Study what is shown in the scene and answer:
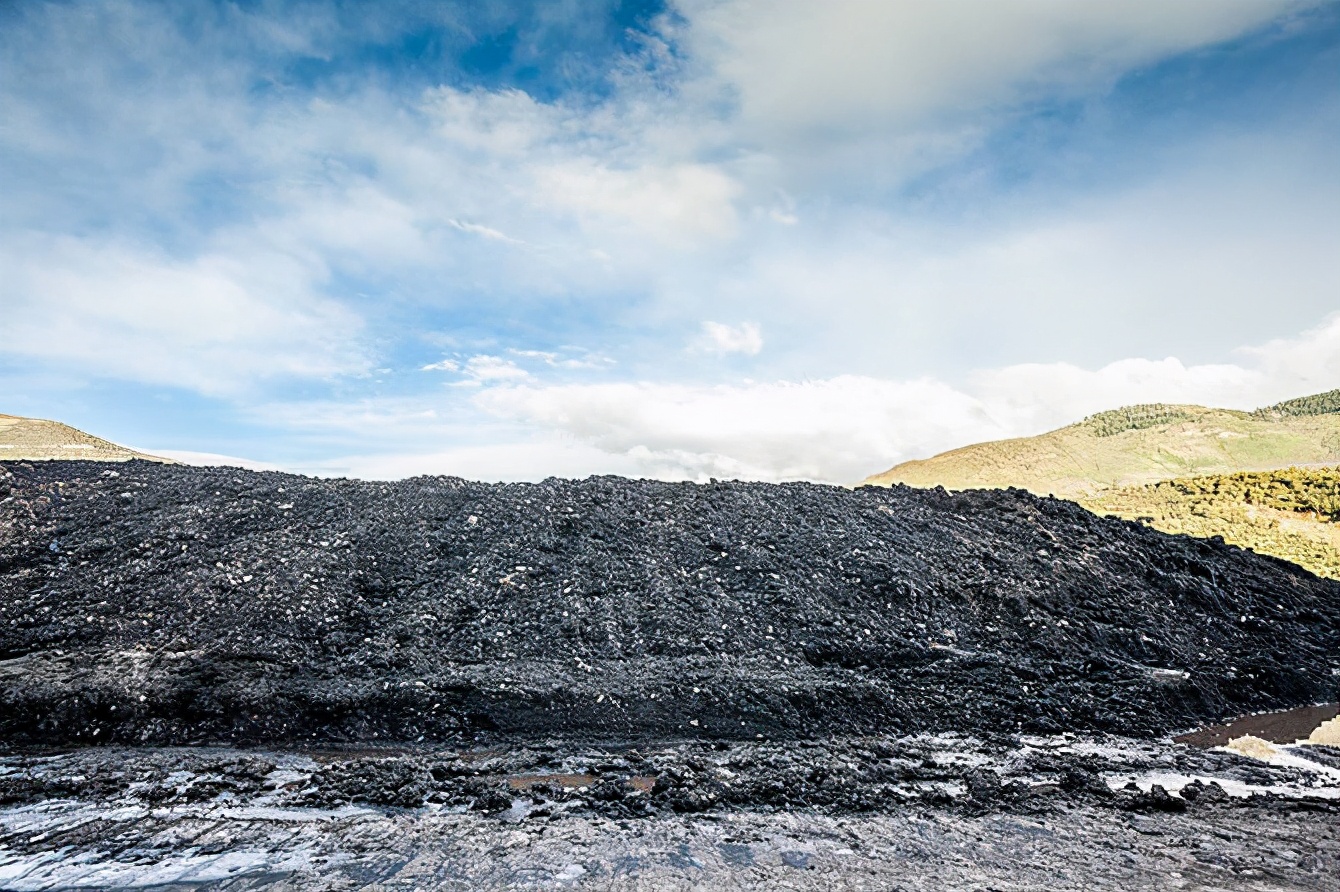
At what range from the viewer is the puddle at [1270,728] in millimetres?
7184

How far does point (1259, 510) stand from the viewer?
20.3 m

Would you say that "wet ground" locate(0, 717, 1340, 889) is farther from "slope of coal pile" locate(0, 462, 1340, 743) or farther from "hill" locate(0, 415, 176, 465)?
"hill" locate(0, 415, 176, 465)

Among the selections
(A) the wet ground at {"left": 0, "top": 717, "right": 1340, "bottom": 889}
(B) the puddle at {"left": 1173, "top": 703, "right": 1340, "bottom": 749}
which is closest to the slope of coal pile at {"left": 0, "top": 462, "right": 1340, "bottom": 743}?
(B) the puddle at {"left": 1173, "top": 703, "right": 1340, "bottom": 749}

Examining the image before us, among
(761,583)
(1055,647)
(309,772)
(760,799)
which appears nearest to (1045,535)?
(1055,647)

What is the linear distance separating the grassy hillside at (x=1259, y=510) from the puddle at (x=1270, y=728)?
386 inches

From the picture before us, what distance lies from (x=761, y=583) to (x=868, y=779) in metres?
3.73

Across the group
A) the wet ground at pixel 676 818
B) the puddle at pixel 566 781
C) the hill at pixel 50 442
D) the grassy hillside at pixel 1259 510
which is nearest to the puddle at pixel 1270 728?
the wet ground at pixel 676 818

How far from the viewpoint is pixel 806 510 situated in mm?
11188

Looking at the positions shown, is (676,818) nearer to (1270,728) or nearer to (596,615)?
(596,615)

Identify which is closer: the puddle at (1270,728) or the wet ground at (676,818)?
the wet ground at (676,818)

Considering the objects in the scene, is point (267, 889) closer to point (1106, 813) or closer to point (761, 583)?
point (1106, 813)

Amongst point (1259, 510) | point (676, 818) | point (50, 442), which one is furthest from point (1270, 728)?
point (50, 442)

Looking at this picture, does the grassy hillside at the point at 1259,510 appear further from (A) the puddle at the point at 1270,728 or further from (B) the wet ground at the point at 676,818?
(B) the wet ground at the point at 676,818

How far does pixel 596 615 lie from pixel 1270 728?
272 inches
